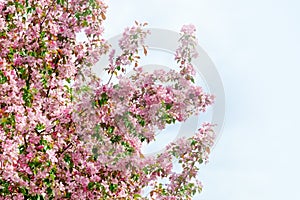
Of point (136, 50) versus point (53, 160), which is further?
point (136, 50)

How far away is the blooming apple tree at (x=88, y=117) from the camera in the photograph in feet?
15.3

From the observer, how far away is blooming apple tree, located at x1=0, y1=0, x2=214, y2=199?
15.3 feet

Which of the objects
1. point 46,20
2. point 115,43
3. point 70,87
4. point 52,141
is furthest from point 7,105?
point 115,43

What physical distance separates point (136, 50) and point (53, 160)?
1325mm

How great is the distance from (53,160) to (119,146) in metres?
0.64

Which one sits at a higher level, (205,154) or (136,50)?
(136,50)

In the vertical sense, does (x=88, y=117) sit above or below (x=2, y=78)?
below

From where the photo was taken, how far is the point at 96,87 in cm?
488

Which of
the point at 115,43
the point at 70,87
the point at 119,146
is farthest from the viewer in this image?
the point at 115,43

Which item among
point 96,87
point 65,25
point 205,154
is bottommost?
point 205,154

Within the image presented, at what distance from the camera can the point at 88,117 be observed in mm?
4887

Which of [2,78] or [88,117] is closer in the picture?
[2,78]

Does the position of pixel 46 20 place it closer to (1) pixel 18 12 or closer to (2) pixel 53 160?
(1) pixel 18 12

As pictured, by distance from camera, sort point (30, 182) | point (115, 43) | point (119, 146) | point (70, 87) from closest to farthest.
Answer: point (30, 182) < point (119, 146) < point (70, 87) < point (115, 43)
